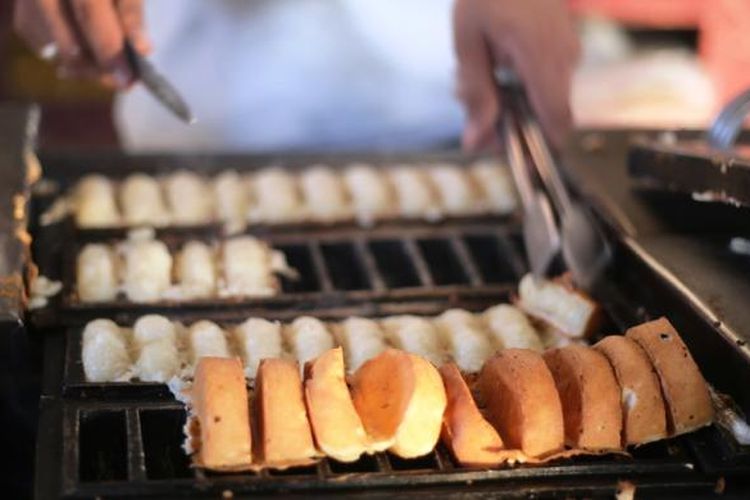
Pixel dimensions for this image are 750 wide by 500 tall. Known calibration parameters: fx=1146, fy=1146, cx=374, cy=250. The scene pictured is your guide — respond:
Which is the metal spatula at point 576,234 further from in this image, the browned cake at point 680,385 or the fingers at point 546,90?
the browned cake at point 680,385

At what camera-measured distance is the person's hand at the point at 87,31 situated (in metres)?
2.37

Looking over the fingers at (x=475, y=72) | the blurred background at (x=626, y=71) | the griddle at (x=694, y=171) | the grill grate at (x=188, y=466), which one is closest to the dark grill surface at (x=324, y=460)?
the grill grate at (x=188, y=466)

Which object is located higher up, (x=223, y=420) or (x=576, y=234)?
(x=576, y=234)

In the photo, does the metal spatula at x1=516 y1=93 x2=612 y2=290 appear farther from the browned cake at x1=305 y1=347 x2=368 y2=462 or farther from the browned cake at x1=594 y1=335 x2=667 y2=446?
the browned cake at x1=305 y1=347 x2=368 y2=462

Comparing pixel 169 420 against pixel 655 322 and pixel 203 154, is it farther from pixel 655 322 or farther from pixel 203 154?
pixel 203 154

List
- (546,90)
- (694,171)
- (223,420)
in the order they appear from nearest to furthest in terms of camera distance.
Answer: (223,420)
(694,171)
(546,90)

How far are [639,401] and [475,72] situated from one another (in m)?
1.06

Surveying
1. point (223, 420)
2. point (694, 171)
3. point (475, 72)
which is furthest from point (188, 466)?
point (475, 72)

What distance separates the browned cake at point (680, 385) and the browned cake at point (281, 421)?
1.71ft

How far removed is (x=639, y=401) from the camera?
1.64 m

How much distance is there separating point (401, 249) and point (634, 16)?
7.69 feet

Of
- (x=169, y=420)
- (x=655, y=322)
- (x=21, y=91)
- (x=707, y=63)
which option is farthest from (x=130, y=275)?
(x=21, y=91)

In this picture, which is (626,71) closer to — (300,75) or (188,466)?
(300,75)

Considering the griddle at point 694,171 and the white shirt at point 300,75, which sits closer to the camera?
the griddle at point 694,171
